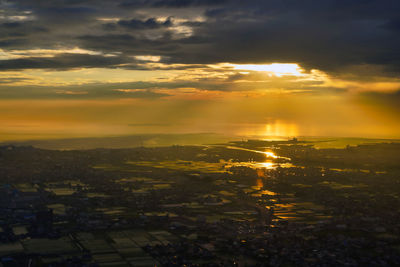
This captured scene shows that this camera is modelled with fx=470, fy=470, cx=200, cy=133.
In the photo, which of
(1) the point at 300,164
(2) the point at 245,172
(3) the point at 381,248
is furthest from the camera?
(1) the point at 300,164

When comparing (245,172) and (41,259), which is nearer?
(41,259)

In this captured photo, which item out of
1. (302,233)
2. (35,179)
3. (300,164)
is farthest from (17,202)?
(300,164)

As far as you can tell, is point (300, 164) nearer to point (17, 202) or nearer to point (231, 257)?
point (17, 202)

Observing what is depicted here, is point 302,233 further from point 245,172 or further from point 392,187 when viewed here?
point 245,172

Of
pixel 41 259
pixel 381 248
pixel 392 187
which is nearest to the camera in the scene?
pixel 41 259

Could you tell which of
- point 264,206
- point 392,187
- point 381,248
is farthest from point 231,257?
point 392,187

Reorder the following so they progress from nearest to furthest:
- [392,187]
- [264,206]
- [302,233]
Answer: [302,233]
[264,206]
[392,187]

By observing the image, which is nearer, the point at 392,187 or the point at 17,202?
the point at 17,202
